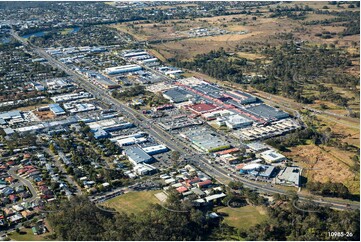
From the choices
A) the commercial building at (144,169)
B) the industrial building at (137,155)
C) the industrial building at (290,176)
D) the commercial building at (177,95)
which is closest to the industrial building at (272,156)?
the industrial building at (290,176)

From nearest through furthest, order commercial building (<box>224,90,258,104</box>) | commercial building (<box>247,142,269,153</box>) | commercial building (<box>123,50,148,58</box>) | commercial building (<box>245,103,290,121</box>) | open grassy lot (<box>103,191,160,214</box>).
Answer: open grassy lot (<box>103,191,160,214</box>) → commercial building (<box>247,142,269,153</box>) → commercial building (<box>245,103,290,121</box>) → commercial building (<box>224,90,258,104</box>) → commercial building (<box>123,50,148,58</box>)

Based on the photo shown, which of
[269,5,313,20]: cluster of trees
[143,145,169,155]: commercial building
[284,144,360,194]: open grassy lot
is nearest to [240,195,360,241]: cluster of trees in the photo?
[284,144,360,194]: open grassy lot

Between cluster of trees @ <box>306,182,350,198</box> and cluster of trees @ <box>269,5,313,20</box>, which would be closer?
cluster of trees @ <box>306,182,350,198</box>

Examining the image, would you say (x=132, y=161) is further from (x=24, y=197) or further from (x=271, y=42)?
(x=271, y=42)

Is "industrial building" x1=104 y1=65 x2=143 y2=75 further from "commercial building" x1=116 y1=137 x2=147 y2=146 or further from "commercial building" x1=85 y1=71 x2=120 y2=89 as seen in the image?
"commercial building" x1=116 y1=137 x2=147 y2=146

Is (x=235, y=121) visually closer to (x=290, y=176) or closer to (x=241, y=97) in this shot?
(x=241, y=97)

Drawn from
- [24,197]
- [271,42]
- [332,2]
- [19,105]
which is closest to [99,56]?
[19,105]
